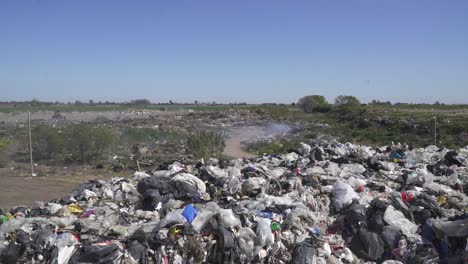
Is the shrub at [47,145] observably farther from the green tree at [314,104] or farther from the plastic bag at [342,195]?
the green tree at [314,104]

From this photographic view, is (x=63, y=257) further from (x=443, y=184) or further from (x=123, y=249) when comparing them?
(x=443, y=184)

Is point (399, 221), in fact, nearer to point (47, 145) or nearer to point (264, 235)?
point (264, 235)

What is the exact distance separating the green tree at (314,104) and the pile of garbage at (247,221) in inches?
1723

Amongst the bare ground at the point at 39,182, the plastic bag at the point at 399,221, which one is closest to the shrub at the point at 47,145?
the bare ground at the point at 39,182

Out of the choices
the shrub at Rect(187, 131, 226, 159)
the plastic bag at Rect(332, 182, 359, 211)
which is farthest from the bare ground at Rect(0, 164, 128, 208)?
the plastic bag at Rect(332, 182, 359, 211)

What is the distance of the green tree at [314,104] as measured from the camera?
50.8 metres

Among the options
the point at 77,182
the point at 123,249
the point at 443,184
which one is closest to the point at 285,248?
the point at 123,249

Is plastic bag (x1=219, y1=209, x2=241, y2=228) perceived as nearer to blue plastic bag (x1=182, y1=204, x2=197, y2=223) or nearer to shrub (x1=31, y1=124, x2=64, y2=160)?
blue plastic bag (x1=182, y1=204, x2=197, y2=223)

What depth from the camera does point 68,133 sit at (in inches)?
563

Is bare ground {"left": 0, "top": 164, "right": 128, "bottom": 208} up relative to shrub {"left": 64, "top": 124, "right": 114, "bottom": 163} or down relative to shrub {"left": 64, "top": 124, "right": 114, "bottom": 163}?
down

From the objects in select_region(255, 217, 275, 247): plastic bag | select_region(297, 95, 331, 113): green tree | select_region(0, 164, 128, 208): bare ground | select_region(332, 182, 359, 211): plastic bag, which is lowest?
select_region(0, 164, 128, 208): bare ground

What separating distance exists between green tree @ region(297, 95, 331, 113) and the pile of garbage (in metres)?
43.8

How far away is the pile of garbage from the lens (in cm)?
441

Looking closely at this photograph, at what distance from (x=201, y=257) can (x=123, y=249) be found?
2.77 feet
